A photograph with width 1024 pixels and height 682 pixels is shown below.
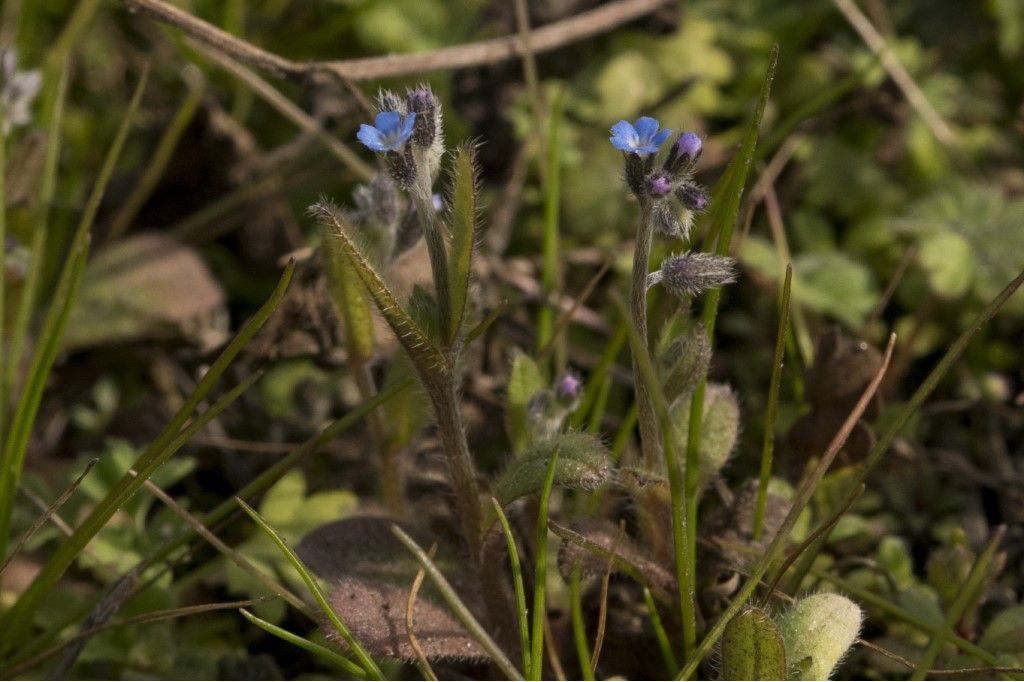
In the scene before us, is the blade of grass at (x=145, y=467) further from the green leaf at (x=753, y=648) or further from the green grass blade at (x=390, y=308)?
the green leaf at (x=753, y=648)

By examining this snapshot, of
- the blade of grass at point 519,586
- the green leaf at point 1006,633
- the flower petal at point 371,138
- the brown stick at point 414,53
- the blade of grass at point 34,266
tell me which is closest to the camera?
the flower petal at point 371,138

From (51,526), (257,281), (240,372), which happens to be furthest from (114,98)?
(51,526)

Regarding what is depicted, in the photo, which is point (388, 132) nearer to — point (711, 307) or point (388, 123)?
point (388, 123)

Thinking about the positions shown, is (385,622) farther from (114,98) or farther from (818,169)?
(114,98)

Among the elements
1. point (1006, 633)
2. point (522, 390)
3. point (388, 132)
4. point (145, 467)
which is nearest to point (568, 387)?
point (522, 390)

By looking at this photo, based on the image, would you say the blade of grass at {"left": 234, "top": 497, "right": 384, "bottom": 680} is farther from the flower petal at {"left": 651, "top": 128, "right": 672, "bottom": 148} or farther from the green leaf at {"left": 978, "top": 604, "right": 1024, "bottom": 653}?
the green leaf at {"left": 978, "top": 604, "right": 1024, "bottom": 653}

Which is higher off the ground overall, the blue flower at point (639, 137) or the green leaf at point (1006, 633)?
the blue flower at point (639, 137)

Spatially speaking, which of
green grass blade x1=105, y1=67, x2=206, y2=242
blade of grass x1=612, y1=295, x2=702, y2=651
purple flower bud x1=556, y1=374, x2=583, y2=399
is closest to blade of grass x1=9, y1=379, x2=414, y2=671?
purple flower bud x1=556, y1=374, x2=583, y2=399

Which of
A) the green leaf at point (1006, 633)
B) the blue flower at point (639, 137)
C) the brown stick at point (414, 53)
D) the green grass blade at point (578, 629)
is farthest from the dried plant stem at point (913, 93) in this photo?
the green grass blade at point (578, 629)
